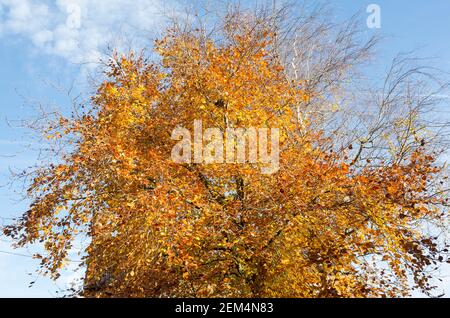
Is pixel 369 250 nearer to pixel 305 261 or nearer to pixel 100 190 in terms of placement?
pixel 305 261

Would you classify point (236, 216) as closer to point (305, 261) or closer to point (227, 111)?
point (305, 261)

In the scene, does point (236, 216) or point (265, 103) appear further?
point (265, 103)

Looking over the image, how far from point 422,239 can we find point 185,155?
7.93m

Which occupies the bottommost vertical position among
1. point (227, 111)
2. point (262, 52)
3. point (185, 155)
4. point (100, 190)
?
point (100, 190)

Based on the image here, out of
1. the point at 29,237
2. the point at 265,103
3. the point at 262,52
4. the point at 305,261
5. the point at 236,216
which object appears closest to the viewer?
the point at 305,261

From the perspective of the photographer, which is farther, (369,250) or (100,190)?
(100,190)

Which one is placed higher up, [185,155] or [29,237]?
[185,155]

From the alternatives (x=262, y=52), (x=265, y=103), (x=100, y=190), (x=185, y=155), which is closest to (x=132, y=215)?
(x=100, y=190)

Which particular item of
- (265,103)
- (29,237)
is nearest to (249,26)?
(265,103)

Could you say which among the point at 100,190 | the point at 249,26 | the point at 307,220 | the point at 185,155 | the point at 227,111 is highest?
the point at 249,26

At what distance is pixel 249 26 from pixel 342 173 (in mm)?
7949

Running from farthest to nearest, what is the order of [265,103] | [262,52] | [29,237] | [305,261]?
[262,52], [265,103], [29,237], [305,261]

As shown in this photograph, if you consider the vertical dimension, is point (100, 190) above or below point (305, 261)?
above

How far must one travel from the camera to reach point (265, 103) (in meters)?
14.6
